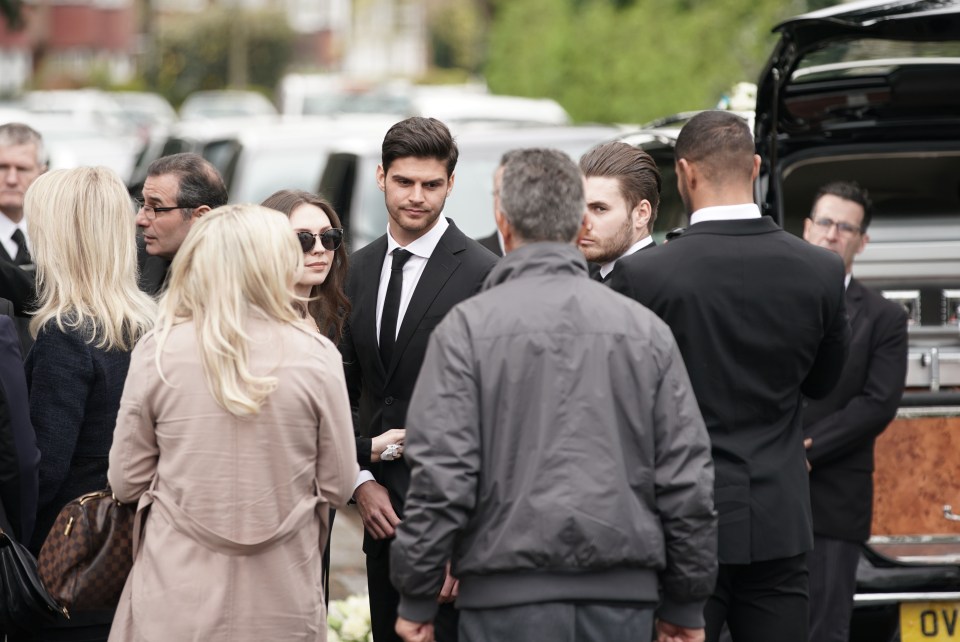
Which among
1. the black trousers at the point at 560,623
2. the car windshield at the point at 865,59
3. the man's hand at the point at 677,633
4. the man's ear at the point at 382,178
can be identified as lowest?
the man's hand at the point at 677,633

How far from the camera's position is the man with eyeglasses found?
5297 mm

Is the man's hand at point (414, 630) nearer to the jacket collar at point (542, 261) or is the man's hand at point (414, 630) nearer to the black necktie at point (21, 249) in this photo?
the jacket collar at point (542, 261)

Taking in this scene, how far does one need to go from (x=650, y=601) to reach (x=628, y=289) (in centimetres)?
98

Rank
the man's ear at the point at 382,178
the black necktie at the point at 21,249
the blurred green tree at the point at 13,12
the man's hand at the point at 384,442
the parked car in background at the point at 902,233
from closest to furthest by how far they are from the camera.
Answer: the man's hand at the point at 384,442
the man's ear at the point at 382,178
the parked car in background at the point at 902,233
the black necktie at the point at 21,249
the blurred green tree at the point at 13,12

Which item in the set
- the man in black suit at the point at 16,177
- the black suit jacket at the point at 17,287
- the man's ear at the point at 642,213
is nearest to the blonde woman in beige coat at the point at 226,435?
the man's ear at the point at 642,213

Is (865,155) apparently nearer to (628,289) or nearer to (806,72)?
(806,72)

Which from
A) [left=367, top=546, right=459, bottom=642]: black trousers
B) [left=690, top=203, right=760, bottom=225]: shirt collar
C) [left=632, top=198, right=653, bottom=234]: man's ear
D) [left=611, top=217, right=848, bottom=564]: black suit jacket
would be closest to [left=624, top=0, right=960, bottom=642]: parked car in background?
[left=632, top=198, right=653, bottom=234]: man's ear

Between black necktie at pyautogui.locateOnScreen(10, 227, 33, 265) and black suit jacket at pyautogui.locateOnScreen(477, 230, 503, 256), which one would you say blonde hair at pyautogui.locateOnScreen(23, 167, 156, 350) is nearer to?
black necktie at pyautogui.locateOnScreen(10, 227, 33, 265)

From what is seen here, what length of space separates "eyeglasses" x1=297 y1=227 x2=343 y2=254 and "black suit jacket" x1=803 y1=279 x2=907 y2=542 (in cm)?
195

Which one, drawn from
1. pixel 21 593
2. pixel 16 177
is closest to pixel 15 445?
pixel 21 593

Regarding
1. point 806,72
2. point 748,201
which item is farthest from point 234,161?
point 748,201

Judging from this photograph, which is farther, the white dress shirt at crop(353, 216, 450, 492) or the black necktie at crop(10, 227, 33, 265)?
the black necktie at crop(10, 227, 33, 265)

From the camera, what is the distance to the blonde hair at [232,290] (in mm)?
3662

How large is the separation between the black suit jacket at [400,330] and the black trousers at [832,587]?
1.68 meters
